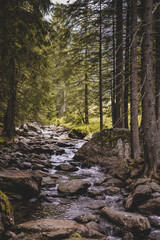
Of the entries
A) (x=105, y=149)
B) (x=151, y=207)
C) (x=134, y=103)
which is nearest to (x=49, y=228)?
(x=151, y=207)

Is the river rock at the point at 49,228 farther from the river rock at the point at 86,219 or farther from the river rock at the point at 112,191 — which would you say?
the river rock at the point at 112,191

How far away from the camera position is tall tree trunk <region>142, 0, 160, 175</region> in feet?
18.9

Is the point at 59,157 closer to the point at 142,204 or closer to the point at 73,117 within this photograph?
the point at 142,204

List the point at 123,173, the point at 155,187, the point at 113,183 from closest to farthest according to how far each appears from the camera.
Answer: the point at 155,187 < the point at 113,183 < the point at 123,173

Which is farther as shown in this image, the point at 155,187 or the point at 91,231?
the point at 155,187

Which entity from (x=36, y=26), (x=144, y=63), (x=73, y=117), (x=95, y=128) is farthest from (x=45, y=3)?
(x=73, y=117)

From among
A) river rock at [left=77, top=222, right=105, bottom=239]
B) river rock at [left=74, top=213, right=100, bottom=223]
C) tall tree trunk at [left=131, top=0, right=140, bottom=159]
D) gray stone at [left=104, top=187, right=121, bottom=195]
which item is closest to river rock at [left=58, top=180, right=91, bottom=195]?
gray stone at [left=104, top=187, right=121, bottom=195]

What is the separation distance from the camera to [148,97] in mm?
5945

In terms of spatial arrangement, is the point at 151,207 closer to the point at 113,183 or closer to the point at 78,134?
the point at 113,183

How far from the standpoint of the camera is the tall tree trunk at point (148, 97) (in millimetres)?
5773

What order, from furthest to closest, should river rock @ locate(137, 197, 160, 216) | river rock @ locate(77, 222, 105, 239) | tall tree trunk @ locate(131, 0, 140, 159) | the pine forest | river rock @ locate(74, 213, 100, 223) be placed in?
tall tree trunk @ locate(131, 0, 140, 159) → river rock @ locate(137, 197, 160, 216) → river rock @ locate(74, 213, 100, 223) → the pine forest → river rock @ locate(77, 222, 105, 239)

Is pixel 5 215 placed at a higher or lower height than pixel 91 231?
higher

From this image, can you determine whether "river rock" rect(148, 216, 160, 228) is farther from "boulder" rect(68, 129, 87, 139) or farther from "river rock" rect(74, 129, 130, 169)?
"boulder" rect(68, 129, 87, 139)

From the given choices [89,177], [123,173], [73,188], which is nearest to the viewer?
[73,188]
